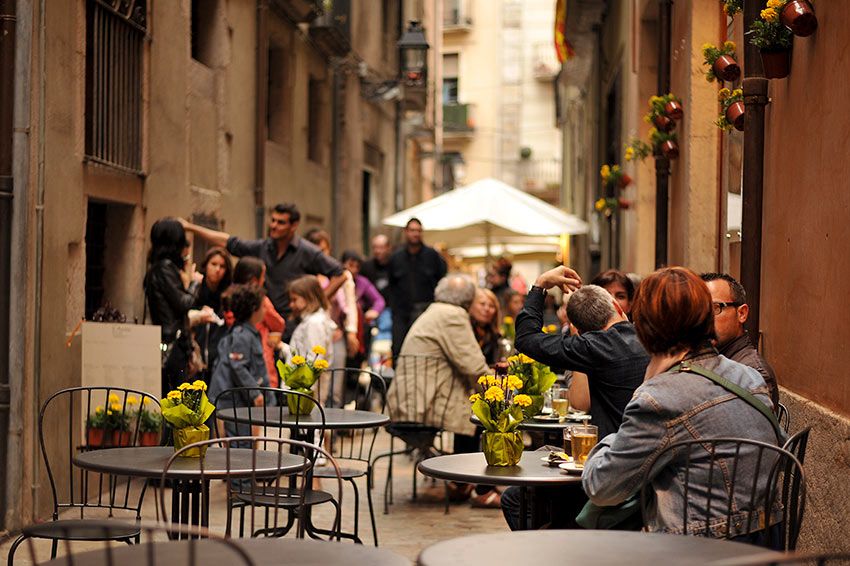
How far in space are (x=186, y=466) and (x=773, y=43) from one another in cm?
328

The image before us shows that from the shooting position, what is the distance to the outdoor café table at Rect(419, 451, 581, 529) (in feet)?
15.9

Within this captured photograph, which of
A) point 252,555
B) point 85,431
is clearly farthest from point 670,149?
point 252,555

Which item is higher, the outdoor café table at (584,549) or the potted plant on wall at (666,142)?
the potted plant on wall at (666,142)

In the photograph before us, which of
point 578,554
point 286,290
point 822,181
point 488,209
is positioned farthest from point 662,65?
point 578,554

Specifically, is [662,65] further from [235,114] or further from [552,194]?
[552,194]

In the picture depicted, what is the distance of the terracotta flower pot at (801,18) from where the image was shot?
18.5 ft

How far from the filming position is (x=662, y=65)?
11031mm

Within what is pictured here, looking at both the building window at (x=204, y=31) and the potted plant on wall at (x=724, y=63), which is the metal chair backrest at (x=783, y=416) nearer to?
the potted plant on wall at (x=724, y=63)

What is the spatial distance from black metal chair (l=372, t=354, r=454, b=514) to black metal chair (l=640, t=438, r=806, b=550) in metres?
5.26

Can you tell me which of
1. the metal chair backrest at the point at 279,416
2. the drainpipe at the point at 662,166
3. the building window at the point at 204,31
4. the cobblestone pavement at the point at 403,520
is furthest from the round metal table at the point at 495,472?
the building window at the point at 204,31

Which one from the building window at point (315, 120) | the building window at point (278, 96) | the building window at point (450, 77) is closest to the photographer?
the building window at point (278, 96)

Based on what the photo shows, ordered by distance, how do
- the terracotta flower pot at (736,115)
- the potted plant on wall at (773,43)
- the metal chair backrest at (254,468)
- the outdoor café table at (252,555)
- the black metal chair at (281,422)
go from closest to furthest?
the outdoor café table at (252,555), the metal chair backrest at (254,468), the potted plant on wall at (773,43), the black metal chair at (281,422), the terracotta flower pot at (736,115)

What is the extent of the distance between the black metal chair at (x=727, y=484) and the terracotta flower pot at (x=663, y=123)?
641 centimetres

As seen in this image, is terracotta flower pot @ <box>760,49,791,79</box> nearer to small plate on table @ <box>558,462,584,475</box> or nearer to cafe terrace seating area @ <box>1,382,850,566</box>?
cafe terrace seating area @ <box>1,382,850,566</box>
